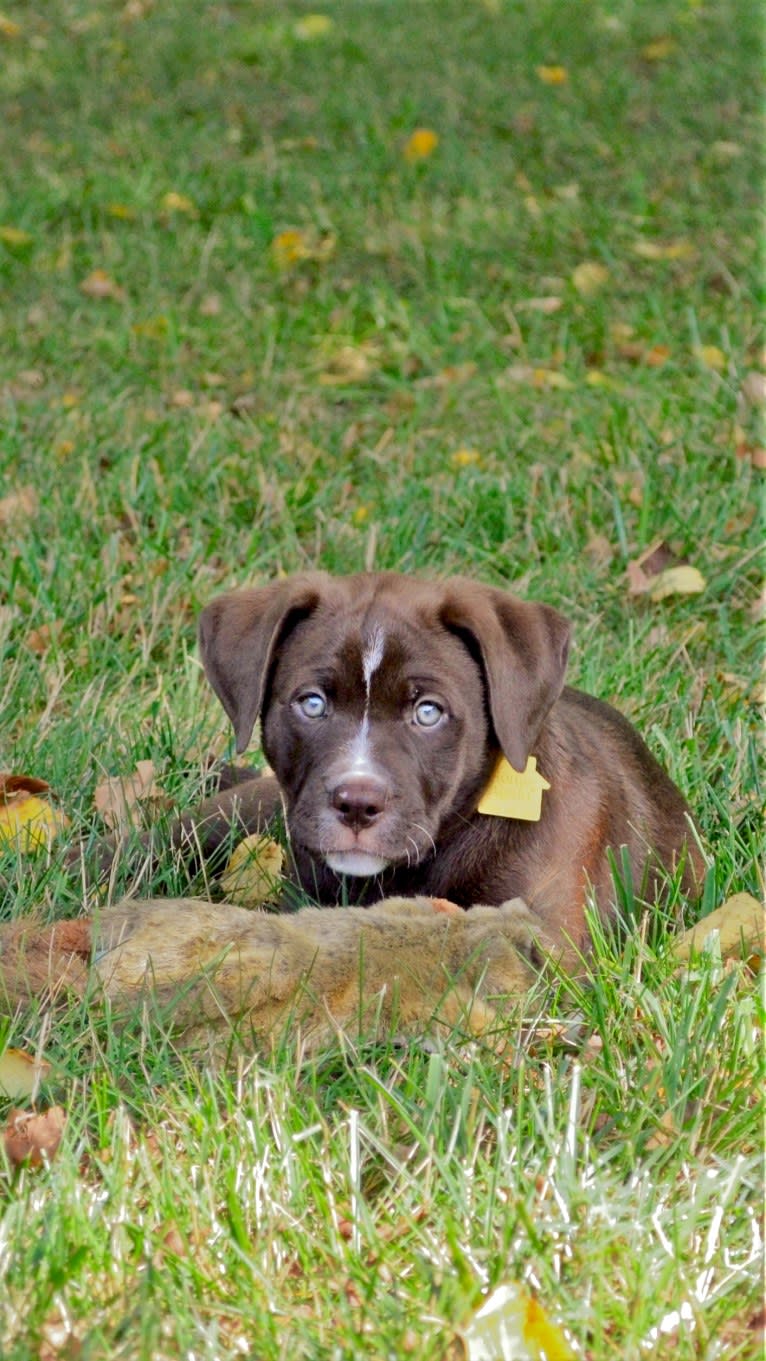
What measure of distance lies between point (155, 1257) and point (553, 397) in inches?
213

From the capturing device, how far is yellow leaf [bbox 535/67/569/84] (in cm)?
1195

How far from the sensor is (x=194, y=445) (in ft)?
21.7

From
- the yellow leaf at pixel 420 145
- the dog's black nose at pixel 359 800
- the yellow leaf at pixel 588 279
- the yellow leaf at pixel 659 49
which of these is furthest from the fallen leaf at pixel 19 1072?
the yellow leaf at pixel 659 49

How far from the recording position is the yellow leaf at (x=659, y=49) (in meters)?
12.3

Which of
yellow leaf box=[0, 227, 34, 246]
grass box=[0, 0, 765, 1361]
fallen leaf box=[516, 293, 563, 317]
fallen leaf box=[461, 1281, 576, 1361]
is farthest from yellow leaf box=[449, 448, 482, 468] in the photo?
fallen leaf box=[461, 1281, 576, 1361]

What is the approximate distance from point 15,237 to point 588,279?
337 centimetres

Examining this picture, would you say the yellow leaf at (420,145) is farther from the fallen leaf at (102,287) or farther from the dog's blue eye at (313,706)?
the dog's blue eye at (313,706)

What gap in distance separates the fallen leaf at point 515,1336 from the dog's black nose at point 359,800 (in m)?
1.43

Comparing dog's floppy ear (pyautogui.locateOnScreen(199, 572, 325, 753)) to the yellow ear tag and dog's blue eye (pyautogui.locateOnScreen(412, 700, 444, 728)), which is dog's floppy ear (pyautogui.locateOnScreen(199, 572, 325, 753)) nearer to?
dog's blue eye (pyautogui.locateOnScreen(412, 700, 444, 728))

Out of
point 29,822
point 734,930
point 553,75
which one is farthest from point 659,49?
point 734,930

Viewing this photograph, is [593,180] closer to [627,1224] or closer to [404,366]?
[404,366]

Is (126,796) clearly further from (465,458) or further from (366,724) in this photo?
(465,458)

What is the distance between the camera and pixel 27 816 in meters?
4.19

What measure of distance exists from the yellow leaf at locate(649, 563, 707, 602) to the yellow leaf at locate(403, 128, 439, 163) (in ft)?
18.7
